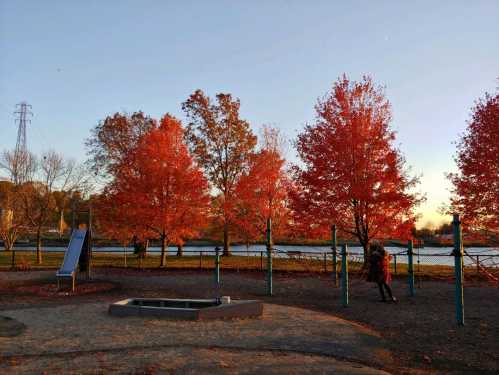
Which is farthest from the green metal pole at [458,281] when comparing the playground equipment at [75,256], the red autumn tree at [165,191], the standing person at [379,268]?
the red autumn tree at [165,191]

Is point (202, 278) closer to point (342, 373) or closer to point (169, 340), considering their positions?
point (169, 340)

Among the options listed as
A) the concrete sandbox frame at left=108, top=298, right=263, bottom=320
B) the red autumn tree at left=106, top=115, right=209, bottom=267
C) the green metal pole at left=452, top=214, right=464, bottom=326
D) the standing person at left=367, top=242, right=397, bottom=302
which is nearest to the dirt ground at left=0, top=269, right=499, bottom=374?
the green metal pole at left=452, top=214, right=464, bottom=326

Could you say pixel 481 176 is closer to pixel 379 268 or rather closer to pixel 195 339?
pixel 379 268

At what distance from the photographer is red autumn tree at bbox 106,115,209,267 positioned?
24984mm

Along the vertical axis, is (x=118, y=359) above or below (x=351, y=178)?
below

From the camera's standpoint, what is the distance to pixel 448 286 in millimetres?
17062

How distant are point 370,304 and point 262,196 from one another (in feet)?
60.5

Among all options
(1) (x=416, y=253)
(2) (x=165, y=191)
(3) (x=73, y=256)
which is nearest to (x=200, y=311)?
(3) (x=73, y=256)

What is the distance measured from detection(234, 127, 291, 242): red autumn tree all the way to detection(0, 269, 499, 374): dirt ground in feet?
31.1

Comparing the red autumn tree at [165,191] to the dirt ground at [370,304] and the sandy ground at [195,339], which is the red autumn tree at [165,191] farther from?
the sandy ground at [195,339]

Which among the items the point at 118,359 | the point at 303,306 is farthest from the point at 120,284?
the point at 118,359

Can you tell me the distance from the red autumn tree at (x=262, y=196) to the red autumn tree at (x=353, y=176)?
31.6 ft

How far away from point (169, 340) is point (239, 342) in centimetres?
122

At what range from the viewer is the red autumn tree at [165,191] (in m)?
25.0
